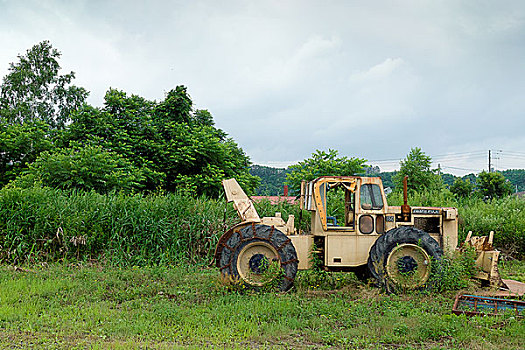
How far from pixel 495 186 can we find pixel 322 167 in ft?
77.4

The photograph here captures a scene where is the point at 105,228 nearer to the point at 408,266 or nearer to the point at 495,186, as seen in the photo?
the point at 408,266

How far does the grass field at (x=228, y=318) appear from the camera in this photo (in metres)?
5.69

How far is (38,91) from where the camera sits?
1222 inches

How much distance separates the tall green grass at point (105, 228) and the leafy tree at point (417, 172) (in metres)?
14.9

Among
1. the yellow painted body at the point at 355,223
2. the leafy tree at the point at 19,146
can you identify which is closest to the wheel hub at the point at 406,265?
the yellow painted body at the point at 355,223

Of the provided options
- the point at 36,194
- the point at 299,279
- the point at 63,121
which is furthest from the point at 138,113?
the point at 299,279

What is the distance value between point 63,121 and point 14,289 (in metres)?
25.7

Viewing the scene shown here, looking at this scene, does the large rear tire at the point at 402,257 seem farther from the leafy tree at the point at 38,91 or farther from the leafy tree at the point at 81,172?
the leafy tree at the point at 38,91

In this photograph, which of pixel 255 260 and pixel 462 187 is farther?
pixel 462 187

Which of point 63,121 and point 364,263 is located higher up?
point 63,121

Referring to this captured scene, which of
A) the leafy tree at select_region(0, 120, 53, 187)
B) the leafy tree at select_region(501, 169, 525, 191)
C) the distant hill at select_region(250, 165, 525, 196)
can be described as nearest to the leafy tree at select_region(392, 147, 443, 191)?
the distant hill at select_region(250, 165, 525, 196)

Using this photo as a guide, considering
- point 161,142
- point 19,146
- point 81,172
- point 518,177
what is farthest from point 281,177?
point 518,177

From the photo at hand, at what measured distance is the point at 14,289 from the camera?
8477mm

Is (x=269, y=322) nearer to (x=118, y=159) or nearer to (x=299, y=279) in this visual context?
(x=299, y=279)
